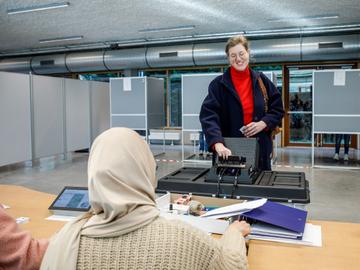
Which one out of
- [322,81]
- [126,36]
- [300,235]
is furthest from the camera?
[126,36]

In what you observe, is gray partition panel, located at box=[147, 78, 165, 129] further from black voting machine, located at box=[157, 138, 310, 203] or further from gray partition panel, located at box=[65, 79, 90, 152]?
black voting machine, located at box=[157, 138, 310, 203]

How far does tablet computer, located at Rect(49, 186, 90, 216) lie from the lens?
1.76 m

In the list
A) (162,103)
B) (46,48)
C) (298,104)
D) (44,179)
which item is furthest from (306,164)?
(46,48)

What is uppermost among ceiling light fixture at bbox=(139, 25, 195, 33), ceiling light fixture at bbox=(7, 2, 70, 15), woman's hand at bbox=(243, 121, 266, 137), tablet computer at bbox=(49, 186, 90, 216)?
ceiling light fixture at bbox=(139, 25, 195, 33)

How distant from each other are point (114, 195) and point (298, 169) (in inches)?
234

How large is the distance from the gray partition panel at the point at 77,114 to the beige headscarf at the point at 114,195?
7.27m

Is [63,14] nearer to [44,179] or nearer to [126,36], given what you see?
[126,36]

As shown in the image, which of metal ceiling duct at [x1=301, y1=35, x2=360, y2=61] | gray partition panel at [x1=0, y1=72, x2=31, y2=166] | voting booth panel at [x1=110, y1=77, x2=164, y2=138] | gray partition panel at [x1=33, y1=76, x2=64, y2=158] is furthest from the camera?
voting booth panel at [x1=110, y1=77, x2=164, y2=138]

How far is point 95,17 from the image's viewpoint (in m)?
6.79

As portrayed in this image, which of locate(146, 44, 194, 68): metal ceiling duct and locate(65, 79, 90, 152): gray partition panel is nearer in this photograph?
locate(65, 79, 90, 152): gray partition panel

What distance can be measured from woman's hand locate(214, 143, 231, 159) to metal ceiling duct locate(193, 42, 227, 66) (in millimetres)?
6527

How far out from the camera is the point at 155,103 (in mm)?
8430

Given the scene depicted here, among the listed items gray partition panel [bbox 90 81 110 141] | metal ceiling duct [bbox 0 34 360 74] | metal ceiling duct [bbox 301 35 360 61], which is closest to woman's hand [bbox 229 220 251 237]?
metal ceiling duct [bbox 0 34 360 74]

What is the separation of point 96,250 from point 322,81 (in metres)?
6.38
